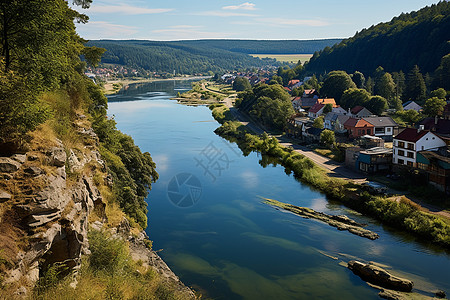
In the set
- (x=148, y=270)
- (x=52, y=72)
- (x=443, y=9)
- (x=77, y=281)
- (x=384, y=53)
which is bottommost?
(x=148, y=270)

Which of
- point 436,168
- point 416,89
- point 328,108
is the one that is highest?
point 416,89

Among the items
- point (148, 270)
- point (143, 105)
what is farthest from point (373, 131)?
point (143, 105)

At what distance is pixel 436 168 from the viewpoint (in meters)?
19.7

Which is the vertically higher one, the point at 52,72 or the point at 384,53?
the point at 384,53

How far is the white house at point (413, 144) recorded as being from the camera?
2189 cm

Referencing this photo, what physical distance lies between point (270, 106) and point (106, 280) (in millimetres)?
37347

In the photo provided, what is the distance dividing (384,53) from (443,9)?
1212cm

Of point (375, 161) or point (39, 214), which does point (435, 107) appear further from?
point (39, 214)

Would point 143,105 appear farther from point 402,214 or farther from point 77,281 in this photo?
point 77,281

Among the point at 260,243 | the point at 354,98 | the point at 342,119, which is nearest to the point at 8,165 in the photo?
the point at 260,243

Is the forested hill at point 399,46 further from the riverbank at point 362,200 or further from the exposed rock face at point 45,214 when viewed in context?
the exposed rock face at point 45,214

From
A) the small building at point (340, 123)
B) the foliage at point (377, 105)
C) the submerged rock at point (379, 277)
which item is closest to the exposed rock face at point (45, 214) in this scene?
the submerged rock at point (379, 277)

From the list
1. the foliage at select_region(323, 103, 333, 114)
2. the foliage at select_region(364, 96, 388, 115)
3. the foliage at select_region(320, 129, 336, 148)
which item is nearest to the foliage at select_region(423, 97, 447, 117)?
the foliage at select_region(364, 96, 388, 115)

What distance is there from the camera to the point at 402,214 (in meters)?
17.4
